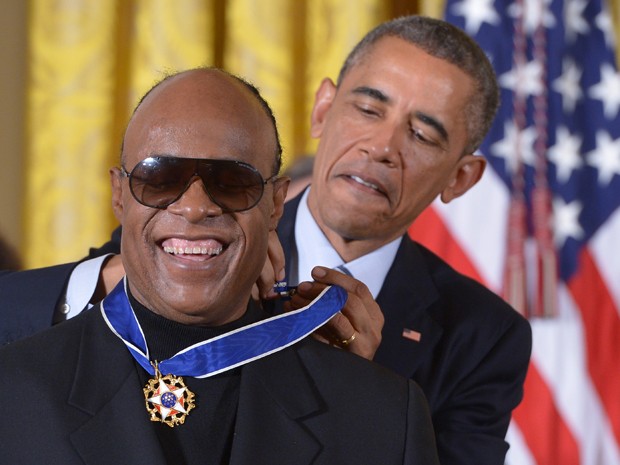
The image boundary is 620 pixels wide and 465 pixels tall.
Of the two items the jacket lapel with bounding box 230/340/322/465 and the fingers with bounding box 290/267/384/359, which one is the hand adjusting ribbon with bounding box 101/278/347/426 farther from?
the fingers with bounding box 290/267/384/359

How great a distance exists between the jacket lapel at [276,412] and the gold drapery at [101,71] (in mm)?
1691

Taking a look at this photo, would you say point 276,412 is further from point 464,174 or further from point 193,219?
point 464,174

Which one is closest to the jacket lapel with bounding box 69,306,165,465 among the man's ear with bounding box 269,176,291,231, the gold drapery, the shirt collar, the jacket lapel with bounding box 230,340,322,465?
the jacket lapel with bounding box 230,340,322,465

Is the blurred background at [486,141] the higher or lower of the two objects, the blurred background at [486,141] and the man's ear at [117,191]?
the lower

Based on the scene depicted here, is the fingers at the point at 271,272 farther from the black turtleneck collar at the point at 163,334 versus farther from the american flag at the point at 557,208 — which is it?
the american flag at the point at 557,208

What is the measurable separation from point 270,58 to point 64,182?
0.65 m

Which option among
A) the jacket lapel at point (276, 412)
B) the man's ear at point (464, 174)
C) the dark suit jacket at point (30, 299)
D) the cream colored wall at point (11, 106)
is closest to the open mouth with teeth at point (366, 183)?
the man's ear at point (464, 174)

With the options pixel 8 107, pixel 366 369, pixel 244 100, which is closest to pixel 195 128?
pixel 244 100

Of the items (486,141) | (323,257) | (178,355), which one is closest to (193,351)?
(178,355)

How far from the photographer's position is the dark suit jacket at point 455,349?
5.83 ft

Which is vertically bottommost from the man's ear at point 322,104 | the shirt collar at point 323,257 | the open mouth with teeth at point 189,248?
the shirt collar at point 323,257

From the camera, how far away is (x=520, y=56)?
8.71ft

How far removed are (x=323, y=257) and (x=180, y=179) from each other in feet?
2.41

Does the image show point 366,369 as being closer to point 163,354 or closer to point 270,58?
point 163,354
